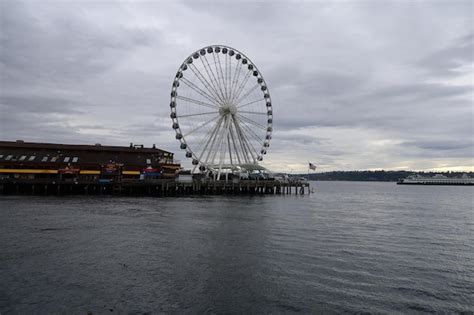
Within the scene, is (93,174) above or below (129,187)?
above

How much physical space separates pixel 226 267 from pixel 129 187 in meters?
57.3

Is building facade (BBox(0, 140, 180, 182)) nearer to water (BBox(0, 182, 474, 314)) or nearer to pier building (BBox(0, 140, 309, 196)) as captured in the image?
pier building (BBox(0, 140, 309, 196))

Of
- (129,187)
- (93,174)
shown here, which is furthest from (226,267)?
(93,174)

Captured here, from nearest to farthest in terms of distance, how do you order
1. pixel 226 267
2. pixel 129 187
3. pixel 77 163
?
pixel 226 267, pixel 129 187, pixel 77 163

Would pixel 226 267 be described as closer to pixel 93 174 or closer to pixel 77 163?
pixel 93 174

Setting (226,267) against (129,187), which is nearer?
(226,267)

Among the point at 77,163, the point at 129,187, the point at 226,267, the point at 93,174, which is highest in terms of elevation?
the point at 77,163

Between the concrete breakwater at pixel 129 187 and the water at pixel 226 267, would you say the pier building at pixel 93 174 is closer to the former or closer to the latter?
the concrete breakwater at pixel 129 187

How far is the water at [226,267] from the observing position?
15.1 meters

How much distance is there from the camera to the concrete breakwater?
70125 millimetres

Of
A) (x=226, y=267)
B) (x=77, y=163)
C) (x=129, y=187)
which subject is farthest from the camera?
(x=77, y=163)

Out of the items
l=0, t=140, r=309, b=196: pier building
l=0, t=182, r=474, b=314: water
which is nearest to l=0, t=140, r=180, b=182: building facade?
l=0, t=140, r=309, b=196: pier building

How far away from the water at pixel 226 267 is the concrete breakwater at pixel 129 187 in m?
36.7

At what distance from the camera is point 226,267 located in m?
20.2
